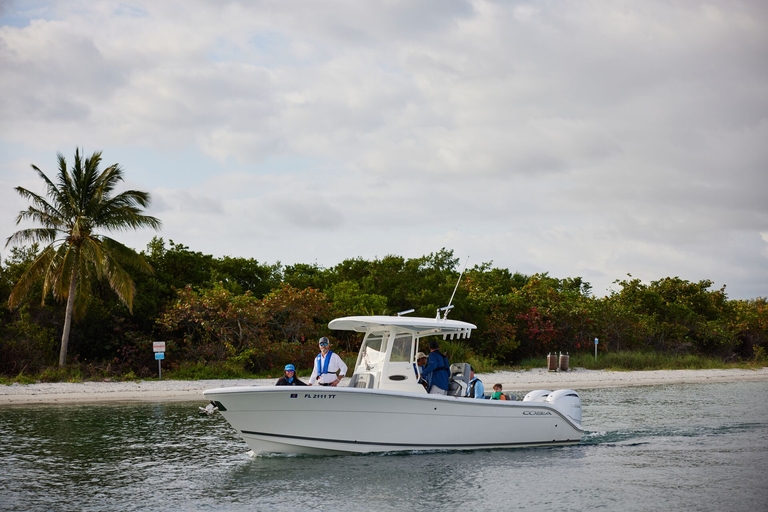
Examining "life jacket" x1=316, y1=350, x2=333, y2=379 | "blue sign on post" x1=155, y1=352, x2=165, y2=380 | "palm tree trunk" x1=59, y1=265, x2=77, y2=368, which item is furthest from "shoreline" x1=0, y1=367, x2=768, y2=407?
"life jacket" x1=316, y1=350, x2=333, y2=379

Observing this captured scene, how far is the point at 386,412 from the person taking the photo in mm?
13102

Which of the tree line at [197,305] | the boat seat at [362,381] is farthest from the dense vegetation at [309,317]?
the boat seat at [362,381]

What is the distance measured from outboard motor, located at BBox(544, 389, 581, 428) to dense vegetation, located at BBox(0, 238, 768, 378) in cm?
1571

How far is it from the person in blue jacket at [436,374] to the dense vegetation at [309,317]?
1540 centimetres

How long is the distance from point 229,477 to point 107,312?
18538 mm

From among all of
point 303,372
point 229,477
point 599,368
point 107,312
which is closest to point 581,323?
point 599,368

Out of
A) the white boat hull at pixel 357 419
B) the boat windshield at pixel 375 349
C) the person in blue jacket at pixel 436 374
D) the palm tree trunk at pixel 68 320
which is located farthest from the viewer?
the palm tree trunk at pixel 68 320

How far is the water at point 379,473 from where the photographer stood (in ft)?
36.5

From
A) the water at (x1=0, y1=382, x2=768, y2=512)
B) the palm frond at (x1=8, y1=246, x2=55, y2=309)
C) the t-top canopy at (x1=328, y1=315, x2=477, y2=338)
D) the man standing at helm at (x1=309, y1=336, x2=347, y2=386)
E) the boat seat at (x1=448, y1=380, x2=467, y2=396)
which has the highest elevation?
the palm frond at (x1=8, y1=246, x2=55, y2=309)

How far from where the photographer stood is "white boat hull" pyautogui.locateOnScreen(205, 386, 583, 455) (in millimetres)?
12758

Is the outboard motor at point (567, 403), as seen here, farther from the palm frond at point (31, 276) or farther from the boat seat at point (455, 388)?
the palm frond at point (31, 276)

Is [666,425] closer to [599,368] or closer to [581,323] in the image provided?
[599,368]

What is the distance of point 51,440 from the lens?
16.2 meters

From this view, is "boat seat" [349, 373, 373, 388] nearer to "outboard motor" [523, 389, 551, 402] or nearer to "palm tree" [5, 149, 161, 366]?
"outboard motor" [523, 389, 551, 402]
